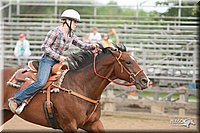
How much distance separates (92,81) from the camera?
21.5 feet

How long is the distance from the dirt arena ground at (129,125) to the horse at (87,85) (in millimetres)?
2533

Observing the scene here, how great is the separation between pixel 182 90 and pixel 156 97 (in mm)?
923

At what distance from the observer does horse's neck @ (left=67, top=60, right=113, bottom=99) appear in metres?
6.49

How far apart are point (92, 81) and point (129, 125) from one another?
3.62 metres

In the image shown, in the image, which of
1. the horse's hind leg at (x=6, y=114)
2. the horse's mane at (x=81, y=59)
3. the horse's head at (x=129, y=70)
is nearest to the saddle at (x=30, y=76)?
the horse's mane at (x=81, y=59)

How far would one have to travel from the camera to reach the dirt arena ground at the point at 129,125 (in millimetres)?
9266

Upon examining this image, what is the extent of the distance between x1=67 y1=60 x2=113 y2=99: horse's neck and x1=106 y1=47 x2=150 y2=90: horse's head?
0.16m

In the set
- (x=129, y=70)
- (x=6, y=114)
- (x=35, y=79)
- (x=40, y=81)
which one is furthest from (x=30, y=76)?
(x=129, y=70)

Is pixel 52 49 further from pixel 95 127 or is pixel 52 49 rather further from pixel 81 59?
pixel 95 127

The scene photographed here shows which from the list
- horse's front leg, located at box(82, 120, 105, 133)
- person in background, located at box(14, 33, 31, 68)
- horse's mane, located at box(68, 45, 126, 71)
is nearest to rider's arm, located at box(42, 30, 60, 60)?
horse's mane, located at box(68, 45, 126, 71)

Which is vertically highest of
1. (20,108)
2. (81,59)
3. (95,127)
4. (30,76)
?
(81,59)

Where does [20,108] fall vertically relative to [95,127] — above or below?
above

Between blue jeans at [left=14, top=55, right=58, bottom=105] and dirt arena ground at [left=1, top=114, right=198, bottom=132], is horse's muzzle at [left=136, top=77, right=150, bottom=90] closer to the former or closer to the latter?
blue jeans at [left=14, top=55, right=58, bottom=105]

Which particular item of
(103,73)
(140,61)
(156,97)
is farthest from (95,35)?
(103,73)
